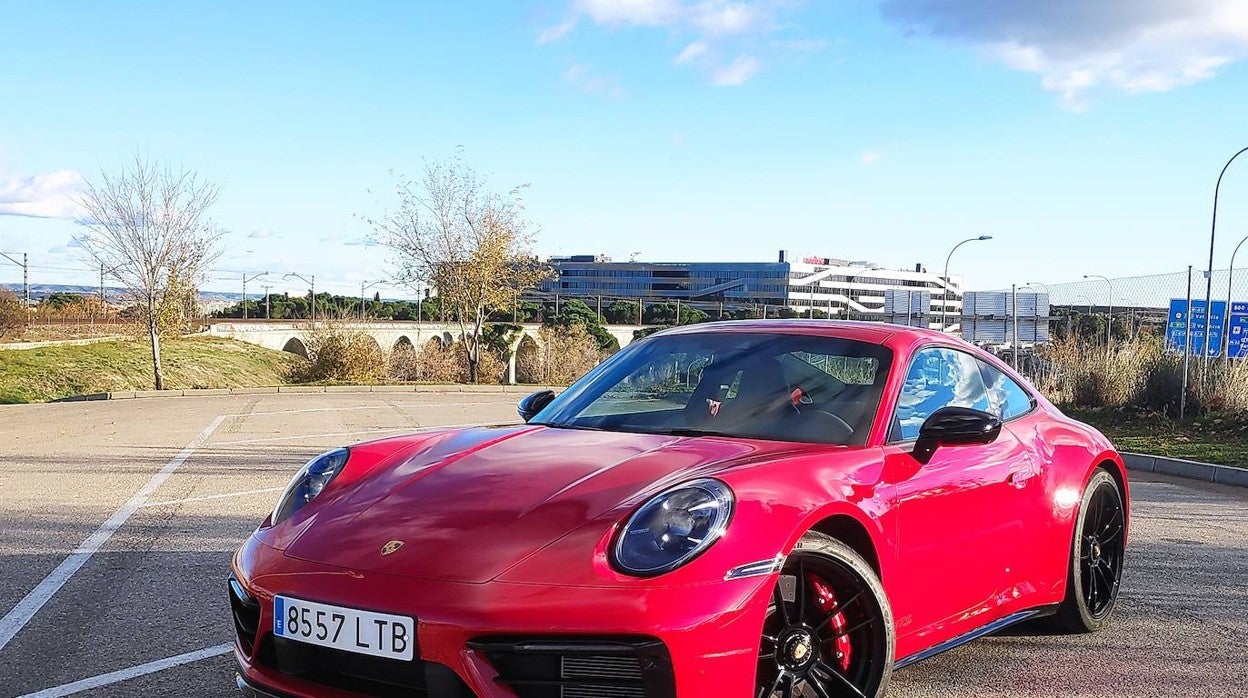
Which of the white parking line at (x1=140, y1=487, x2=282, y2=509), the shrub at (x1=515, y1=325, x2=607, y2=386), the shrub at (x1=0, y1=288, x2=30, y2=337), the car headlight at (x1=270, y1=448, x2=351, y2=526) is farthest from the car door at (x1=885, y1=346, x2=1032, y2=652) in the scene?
the shrub at (x1=0, y1=288, x2=30, y2=337)

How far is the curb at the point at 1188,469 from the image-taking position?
11.7m

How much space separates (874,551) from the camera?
141 inches

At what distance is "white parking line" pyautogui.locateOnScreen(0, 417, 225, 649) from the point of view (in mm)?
4855

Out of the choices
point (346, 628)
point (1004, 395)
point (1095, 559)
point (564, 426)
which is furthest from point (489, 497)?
point (1095, 559)

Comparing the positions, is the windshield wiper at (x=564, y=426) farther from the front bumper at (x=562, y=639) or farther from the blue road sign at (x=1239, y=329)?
the blue road sign at (x=1239, y=329)

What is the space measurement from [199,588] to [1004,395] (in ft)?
13.2

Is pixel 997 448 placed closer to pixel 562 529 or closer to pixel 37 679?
pixel 562 529

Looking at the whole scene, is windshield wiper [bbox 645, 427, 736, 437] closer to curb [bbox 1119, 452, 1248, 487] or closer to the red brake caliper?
the red brake caliper

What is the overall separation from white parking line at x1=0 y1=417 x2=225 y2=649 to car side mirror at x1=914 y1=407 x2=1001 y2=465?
12.2 ft

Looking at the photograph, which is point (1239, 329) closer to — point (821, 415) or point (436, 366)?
point (436, 366)

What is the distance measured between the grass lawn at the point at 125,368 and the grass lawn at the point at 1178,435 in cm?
2155

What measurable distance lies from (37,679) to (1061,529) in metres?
4.10

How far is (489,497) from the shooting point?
10.9 ft

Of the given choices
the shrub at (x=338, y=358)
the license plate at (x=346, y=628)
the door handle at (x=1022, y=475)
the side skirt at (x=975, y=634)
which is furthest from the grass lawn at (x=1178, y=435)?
the shrub at (x=338, y=358)
